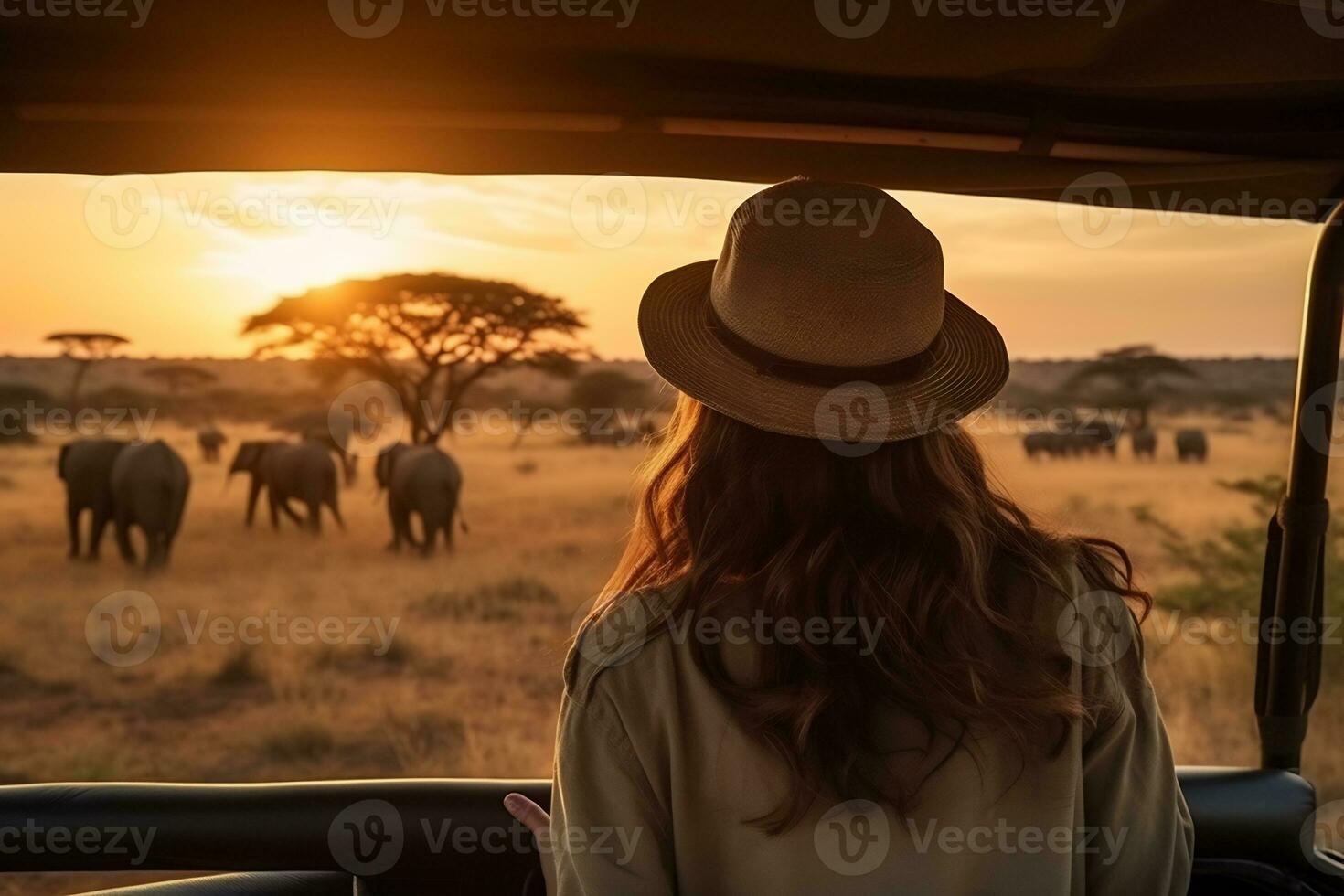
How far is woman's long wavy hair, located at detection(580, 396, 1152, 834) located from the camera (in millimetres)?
886

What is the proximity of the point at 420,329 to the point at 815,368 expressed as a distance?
8.86m

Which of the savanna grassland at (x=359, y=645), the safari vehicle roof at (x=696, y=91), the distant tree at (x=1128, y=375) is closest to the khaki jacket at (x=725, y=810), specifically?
the safari vehicle roof at (x=696, y=91)

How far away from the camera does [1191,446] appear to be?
12.5 meters

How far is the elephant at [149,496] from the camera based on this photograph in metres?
8.06

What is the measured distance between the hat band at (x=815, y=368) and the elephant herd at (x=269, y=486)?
26.0 feet

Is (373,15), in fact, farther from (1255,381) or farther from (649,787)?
(1255,381)

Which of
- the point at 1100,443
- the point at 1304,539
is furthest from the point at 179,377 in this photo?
the point at 1304,539

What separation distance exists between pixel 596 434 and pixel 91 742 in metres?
6.45

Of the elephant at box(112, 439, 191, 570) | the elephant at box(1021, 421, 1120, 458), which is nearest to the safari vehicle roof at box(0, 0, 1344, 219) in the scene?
the elephant at box(112, 439, 191, 570)

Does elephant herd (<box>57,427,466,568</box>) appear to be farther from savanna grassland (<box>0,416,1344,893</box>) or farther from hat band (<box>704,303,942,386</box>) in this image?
hat band (<box>704,303,942,386</box>)

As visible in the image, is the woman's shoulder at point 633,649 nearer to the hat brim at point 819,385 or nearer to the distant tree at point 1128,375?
the hat brim at point 819,385

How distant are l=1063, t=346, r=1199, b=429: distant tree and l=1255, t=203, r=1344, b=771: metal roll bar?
12.4 metres

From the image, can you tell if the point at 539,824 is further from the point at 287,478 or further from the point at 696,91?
the point at 287,478

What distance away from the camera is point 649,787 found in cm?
92
